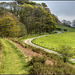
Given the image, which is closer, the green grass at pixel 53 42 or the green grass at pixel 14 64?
the green grass at pixel 14 64

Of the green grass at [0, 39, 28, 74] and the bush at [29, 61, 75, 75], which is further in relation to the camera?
the green grass at [0, 39, 28, 74]

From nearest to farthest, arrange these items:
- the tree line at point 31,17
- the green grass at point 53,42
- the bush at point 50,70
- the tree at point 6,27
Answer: the bush at point 50,70 < the green grass at point 53,42 < the tree at point 6,27 < the tree line at point 31,17

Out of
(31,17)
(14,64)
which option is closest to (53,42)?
(31,17)

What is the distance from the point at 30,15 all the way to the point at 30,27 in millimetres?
9892

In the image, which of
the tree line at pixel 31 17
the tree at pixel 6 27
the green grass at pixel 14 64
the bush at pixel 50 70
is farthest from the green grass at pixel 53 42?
the tree line at pixel 31 17

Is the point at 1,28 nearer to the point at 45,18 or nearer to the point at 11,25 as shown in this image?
the point at 11,25

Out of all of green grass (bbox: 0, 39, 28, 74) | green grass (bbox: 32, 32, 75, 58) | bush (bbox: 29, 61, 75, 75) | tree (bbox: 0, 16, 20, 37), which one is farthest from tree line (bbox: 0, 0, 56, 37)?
bush (bbox: 29, 61, 75, 75)

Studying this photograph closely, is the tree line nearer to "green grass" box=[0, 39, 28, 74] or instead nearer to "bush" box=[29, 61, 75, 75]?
"green grass" box=[0, 39, 28, 74]

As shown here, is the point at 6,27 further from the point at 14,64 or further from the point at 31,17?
the point at 14,64

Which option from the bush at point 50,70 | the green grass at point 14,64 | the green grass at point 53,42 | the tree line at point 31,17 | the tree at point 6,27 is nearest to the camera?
the bush at point 50,70

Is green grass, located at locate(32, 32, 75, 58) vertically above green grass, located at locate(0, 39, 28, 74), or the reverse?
green grass, located at locate(0, 39, 28, 74)

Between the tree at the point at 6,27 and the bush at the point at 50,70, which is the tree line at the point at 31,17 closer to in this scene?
the tree at the point at 6,27

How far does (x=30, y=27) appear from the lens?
69312 millimetres

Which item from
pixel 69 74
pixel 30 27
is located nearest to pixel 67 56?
pixel 69 74
